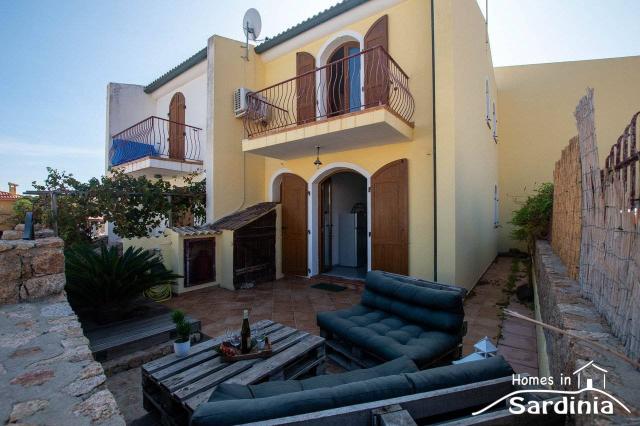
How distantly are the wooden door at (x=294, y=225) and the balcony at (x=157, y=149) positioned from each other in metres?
2.75

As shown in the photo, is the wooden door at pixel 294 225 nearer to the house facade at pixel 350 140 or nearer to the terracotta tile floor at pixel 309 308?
the house facade at pixel 350 140

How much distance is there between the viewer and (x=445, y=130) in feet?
17.7

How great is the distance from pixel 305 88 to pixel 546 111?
890cm

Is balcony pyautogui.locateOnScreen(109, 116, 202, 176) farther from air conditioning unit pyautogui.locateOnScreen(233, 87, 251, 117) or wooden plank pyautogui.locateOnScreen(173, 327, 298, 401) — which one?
wooden plank pyautogui.locateOnScreen(173, 327, 298, 401)

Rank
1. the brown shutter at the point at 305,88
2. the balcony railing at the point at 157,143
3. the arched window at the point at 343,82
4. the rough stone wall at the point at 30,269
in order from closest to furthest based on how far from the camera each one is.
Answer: the rough stone wall at the point at 30,269, the arched window at the point at 343,82, the brown shutter at the point at 305,88, the balcony railing at the point at 157,143

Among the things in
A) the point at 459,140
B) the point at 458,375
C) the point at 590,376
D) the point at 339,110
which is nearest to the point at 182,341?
the point at 458,375

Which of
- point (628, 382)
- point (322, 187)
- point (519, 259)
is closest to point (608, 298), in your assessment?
point (628, 382)

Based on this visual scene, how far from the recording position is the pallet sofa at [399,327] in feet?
9.12

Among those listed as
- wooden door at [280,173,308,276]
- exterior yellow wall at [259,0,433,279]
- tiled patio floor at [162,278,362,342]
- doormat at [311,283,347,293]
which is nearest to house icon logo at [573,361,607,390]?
tiled patio floor at [162,278,362,342]

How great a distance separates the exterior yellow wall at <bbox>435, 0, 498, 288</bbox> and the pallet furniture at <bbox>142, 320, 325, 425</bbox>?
3595 mm

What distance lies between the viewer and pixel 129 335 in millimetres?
3379

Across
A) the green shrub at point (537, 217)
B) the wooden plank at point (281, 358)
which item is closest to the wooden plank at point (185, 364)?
the wooden plank at point (281, 358)

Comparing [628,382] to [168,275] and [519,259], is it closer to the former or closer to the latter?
[168,275]

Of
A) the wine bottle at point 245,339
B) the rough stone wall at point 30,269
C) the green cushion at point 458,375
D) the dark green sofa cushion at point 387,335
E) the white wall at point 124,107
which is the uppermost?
the white wall at point 124,107
